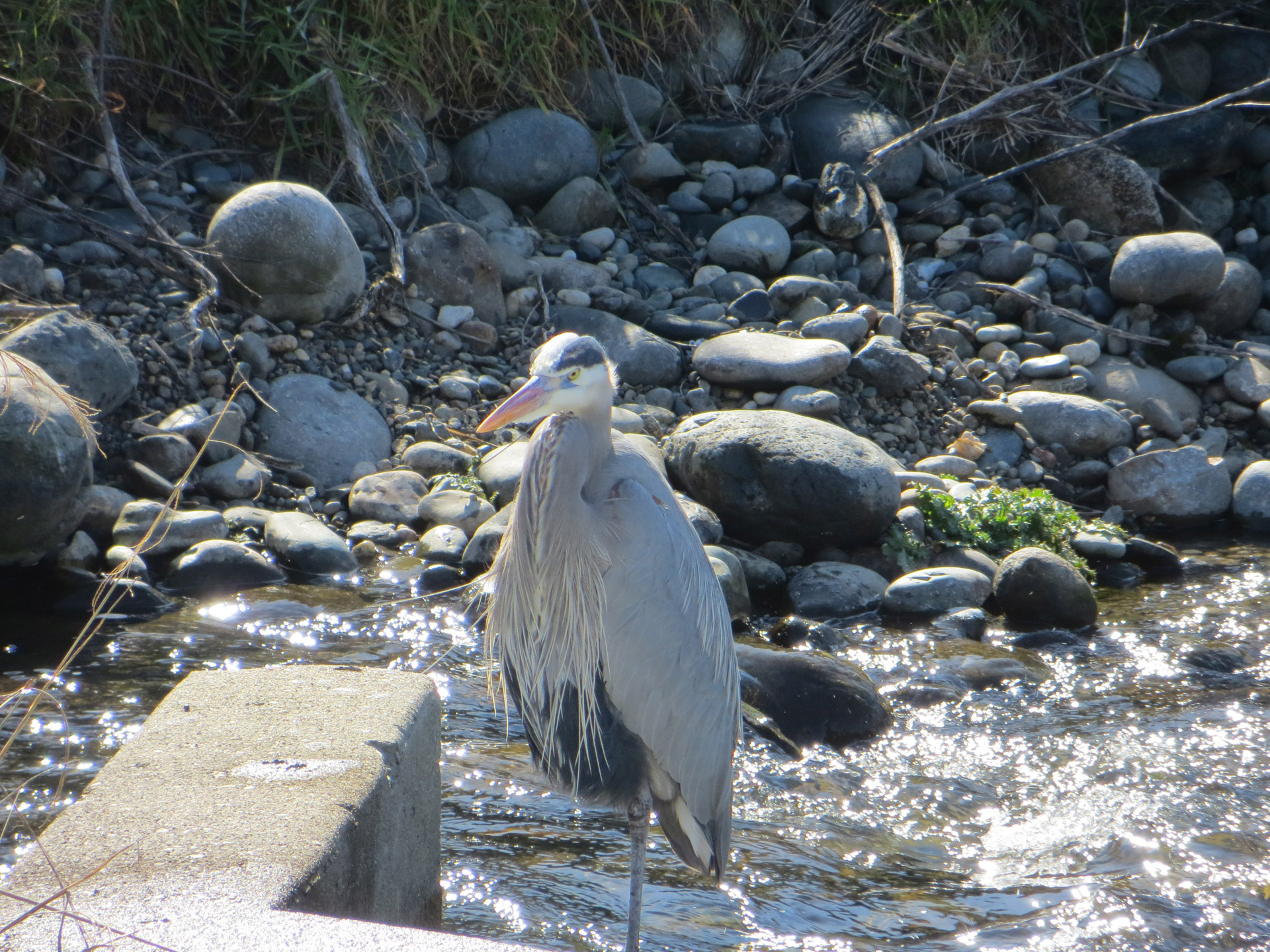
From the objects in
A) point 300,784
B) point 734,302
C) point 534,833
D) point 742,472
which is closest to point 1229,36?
point 734,302

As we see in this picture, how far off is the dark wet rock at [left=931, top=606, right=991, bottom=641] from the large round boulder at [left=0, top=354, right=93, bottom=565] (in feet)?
12.3

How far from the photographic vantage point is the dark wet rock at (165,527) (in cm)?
491

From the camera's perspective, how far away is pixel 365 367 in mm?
6367

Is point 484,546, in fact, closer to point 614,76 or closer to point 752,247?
point 752,247

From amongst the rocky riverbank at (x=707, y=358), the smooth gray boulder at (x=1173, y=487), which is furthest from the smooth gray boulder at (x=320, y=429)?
the smooth gray boulder at (x=1173, y=487)

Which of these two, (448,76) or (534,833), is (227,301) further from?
(534,833)

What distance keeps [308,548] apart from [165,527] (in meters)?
0.61

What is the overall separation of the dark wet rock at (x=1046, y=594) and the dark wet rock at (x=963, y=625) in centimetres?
19

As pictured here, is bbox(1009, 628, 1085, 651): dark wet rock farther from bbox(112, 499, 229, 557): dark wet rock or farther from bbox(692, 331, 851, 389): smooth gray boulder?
bbox(112, 499, 229, 557): dark wet rock

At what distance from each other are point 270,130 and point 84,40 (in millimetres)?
1196

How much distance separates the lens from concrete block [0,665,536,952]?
1811mm

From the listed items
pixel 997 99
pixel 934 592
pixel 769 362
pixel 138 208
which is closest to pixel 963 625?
pixel 934 592

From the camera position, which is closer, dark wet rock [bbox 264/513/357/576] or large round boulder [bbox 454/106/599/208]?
dark wet rock [bbox 264/513/357/576]

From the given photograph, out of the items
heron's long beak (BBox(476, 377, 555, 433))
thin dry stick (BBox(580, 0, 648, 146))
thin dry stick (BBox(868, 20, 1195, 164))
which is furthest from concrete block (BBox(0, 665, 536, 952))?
thin dry stick (BBox(868, 20, 1195, 164))
